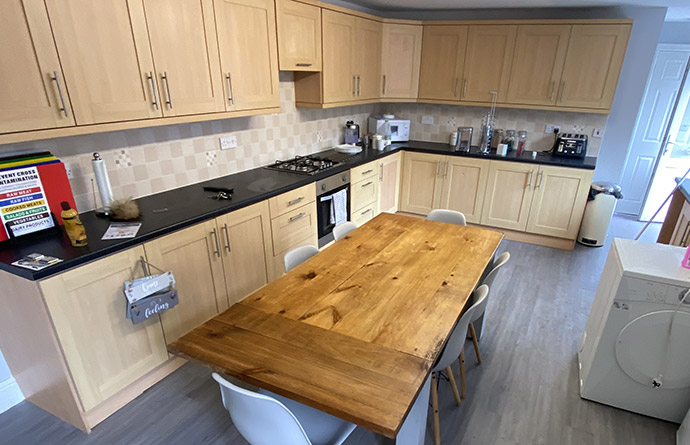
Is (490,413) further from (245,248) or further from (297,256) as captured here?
(245,248)

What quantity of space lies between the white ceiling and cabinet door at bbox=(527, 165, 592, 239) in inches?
59.4

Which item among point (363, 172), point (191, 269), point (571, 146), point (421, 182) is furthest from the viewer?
point (421, 182)

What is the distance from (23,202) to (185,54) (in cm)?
115

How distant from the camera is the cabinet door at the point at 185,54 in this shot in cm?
204

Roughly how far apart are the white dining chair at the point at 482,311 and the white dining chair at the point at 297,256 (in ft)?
2.95

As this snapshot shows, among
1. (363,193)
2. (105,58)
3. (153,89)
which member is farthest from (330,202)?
(105,58)

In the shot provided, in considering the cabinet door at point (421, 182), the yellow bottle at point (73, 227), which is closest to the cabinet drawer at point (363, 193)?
the cabinet door at point (421, 182)

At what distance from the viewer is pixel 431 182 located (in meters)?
4.35

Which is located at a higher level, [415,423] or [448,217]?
[448,217]

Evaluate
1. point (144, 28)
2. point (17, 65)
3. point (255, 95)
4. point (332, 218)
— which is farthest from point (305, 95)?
point (17, 65)

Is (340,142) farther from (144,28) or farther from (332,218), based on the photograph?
(144,28)

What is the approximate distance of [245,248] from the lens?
2.54 m

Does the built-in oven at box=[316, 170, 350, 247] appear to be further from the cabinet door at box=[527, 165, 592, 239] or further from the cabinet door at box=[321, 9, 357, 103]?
the cabinet door at box=[527, 165, 592, 239]

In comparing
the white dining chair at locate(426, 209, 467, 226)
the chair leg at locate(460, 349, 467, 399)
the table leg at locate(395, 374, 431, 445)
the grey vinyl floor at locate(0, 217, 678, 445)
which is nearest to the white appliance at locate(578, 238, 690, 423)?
the grey vinyl floor at locate(0, 217, 678, 445)
